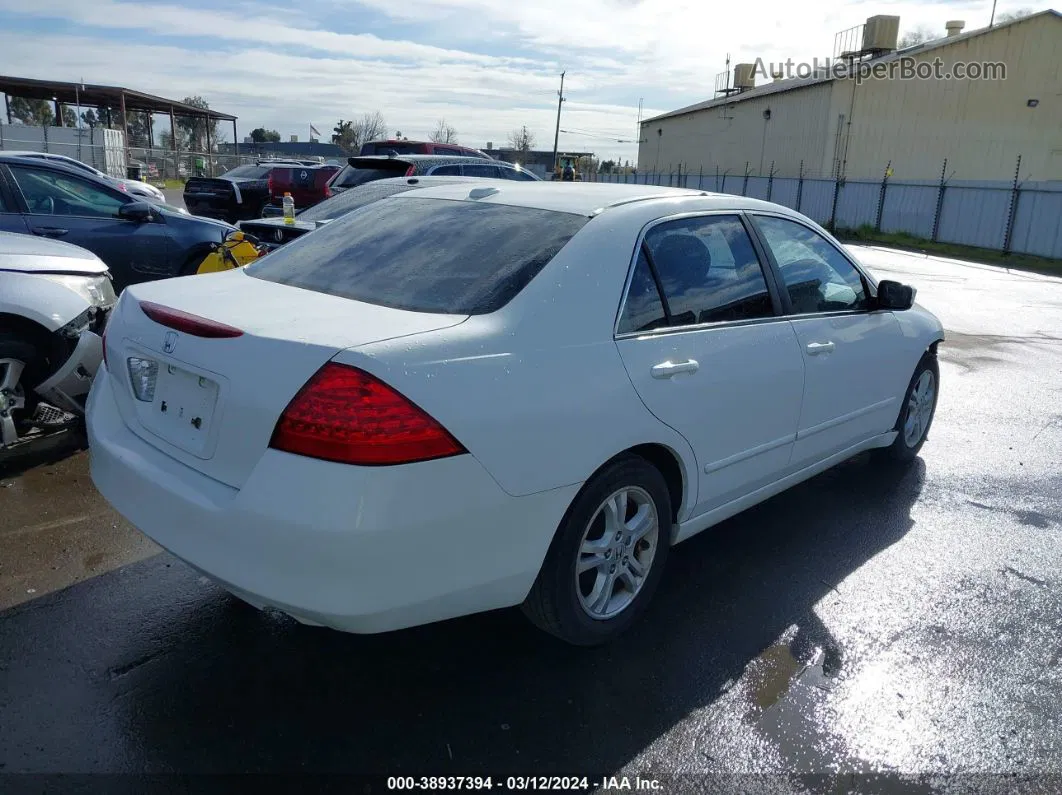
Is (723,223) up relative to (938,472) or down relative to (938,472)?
up

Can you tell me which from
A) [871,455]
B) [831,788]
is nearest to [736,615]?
[831,788]

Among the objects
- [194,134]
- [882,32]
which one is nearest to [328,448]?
[882,32]

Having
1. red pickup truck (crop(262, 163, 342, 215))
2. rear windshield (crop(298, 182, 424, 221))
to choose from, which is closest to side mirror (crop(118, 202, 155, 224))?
rear windshield (crop(298, 182, 424, 221))

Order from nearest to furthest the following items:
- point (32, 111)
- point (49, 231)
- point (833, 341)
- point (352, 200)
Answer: point (833, 341) → point (49, 231) → point (352, 200) → point (32, 111)

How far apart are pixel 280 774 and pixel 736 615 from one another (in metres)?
1.91

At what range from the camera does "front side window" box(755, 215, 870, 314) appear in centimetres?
404

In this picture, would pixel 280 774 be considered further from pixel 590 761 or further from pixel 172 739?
pixel 590 761

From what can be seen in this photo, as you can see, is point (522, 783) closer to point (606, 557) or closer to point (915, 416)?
point (606, 557)

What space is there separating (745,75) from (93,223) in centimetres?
5354

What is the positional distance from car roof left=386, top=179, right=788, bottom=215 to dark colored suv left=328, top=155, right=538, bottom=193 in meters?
8.91

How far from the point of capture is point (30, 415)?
16.6ft

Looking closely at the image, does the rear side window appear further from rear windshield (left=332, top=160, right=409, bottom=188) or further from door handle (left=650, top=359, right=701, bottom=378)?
rear windshield (left=332, top=160, right=409, bottom=188)

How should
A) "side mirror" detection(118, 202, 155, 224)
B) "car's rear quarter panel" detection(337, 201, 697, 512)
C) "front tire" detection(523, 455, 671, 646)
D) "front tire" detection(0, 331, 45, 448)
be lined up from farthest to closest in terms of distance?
"side mirror" detection(118, 202, 155, 224) → "front tire" detection(0, 331, 45, 448) → "front tire" detection(523, 455, 671, 646) → "car's rear quarter panel" detection(337, 201, 697, 512)

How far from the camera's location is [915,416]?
17.8ft
